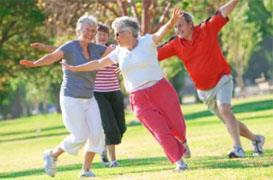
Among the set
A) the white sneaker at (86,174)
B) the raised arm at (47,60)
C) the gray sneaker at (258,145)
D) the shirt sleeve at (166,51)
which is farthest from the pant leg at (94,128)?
the gray sneaker at (258,145)

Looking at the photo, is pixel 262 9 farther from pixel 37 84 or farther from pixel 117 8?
pixel 117 8

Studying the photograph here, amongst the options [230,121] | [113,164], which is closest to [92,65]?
[230,121]

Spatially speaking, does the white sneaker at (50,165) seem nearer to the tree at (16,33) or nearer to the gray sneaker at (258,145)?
the gray sneaker at (258,145)

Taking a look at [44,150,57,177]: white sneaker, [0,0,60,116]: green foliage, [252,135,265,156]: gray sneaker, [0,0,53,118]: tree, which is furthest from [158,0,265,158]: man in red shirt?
[0,0,53,118]: tree

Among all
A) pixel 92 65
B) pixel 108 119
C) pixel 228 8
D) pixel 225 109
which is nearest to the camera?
pixel 92 65

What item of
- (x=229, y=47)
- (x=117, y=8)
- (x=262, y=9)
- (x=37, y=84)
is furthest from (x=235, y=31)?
(x=117, y=8)

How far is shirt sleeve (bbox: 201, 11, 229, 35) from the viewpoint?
11656mm

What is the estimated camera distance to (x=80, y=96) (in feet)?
36.1

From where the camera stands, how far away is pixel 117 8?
115ft

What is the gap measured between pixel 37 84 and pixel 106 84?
41.8 metres

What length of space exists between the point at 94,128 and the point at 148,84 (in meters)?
1.06

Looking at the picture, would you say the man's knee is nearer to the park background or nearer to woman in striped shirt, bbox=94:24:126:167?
the park background

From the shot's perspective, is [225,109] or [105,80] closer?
[225,109]

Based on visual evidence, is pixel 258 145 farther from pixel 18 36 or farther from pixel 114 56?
pixel 18 36
